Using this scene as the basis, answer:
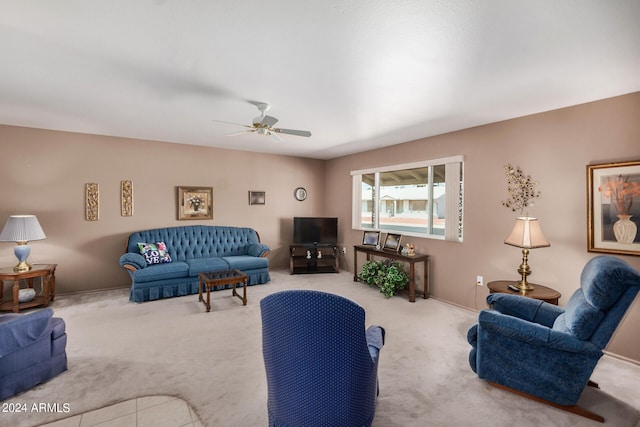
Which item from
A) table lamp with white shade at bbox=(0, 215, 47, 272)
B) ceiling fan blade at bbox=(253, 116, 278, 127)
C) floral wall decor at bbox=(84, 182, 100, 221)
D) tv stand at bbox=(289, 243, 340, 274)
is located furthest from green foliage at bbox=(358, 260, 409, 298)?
table lamp with white shade at bbox=(0, 215, 47, 272)

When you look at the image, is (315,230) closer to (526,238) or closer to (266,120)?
(266,120)

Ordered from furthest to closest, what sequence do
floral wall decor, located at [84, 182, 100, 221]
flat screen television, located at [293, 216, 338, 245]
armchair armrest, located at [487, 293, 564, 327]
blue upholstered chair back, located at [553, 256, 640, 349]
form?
flat screen television, located at [293, 216, 338, 245]
floral wall decor, located at [84, 182, 100, 221]
armchair armrest, located at [487, 293, 564, 327]
blue upholstered chair back, located at [553, 256, 640, 349]

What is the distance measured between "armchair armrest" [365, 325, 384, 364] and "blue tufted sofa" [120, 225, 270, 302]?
359 centimetres

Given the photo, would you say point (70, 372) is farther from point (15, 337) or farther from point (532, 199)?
point (532, 199)

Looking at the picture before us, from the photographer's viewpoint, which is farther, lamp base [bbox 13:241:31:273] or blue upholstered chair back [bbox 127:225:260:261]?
blue upholstered chair back [bbox 127:225:260:261]

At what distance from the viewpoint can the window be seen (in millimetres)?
4417

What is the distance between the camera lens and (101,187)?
4945 millimetres

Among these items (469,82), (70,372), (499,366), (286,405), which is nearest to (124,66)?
(70,372)

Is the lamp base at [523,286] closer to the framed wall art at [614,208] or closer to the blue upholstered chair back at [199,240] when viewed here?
the framed wall art at [614,208]

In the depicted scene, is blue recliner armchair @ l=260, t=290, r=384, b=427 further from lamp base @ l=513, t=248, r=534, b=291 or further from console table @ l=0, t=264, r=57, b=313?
console table @ l=0, t=264, r=57, b=313

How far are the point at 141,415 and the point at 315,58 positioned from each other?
287 centimetres

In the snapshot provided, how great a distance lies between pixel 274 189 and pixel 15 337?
191 inches

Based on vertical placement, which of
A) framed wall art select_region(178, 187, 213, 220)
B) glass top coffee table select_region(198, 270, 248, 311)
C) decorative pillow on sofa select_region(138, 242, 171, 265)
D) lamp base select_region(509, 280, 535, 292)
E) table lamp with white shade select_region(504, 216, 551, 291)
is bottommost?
glass top coffee table select_region(198, 270, 248, 311)

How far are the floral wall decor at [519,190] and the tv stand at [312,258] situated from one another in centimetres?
347
